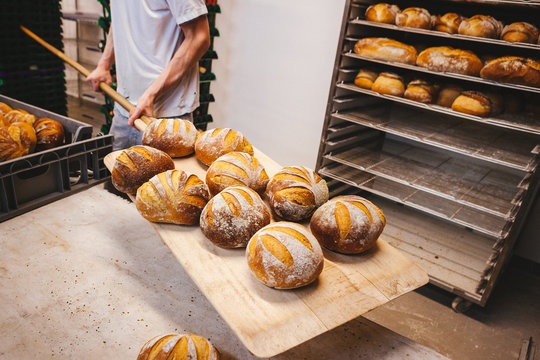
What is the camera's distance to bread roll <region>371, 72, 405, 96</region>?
2666 millimetres

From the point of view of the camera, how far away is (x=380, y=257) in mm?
1274

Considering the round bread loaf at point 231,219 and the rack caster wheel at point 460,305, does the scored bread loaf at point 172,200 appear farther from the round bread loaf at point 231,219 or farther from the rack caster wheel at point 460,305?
the rack caster wheel at point 460,305

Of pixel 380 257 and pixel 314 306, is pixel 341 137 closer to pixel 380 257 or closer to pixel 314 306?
pixel 380 257

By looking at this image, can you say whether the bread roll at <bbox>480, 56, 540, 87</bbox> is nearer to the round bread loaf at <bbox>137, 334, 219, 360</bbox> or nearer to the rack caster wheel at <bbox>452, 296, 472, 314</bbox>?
the rack caster wheel at <bbox>452, 296, 472, 314</bbox>

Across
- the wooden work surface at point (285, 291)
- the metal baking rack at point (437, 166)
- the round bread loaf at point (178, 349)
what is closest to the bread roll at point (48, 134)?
the wooden work surface at point (285, 291)

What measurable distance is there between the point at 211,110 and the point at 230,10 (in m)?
1.18

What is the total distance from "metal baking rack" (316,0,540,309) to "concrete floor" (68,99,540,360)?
0.17 metres

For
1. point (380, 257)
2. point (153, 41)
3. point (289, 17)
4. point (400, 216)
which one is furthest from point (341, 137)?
point (380, 257)

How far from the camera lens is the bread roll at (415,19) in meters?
2.51

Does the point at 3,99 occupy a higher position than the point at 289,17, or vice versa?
the point at 289,17

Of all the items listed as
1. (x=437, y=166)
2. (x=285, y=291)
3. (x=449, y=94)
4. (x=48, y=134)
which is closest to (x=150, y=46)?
(x=48, y=134)

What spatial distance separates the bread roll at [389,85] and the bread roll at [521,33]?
69cm

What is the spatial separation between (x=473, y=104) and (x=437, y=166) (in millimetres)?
836

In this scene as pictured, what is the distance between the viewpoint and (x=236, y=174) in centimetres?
140
